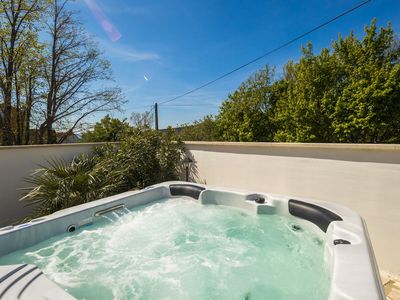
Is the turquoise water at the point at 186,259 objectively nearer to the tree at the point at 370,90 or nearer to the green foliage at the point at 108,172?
the green foliage at the point at 108,172

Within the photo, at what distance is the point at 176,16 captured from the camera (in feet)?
17.2

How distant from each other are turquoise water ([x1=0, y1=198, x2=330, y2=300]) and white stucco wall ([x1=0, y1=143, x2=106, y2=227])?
2423 millimetres

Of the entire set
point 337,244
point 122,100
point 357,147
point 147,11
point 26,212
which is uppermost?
point 147,11

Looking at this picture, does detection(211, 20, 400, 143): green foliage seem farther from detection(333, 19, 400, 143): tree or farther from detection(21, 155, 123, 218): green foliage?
detection(21, 155, 123, 218): green foliage

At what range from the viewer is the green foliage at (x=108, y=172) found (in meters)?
3.28

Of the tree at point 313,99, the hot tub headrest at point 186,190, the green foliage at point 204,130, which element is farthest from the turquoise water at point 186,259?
the green foliage at point 204,130

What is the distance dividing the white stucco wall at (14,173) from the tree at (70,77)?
10.5 feet

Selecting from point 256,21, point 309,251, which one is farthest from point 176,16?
point 309,251

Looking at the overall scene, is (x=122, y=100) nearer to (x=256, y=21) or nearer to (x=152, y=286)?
(x=256, y=21)

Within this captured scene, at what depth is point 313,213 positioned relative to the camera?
2.34 meters

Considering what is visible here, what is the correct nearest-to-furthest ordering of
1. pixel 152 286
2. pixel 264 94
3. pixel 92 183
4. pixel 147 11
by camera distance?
pixel 152 286 < pixel 92 183 < pixel 147 11 < pixel 264 94

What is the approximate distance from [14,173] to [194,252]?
379cm

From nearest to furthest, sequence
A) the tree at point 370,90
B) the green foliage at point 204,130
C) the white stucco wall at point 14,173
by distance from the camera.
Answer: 1. the white stucco wall at point 14,173
2. the tree at point 370,90
3. the green foliage at point 204,130

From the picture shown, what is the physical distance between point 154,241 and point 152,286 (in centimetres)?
67
